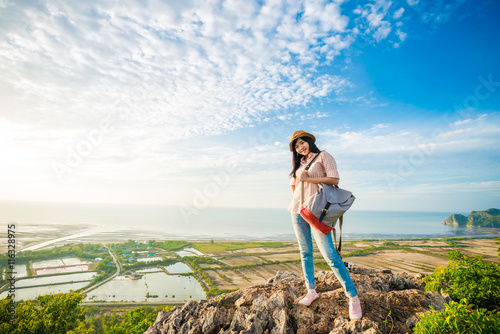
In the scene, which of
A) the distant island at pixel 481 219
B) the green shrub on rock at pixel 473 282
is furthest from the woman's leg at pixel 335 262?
the distant island at pixel 481 219

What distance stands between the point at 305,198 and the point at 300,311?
162 centimetres

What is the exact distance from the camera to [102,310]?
22.6 meters

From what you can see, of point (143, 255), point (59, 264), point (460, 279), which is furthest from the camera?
point (143, 255)

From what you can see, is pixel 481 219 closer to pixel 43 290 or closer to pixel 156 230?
pixel 156 230

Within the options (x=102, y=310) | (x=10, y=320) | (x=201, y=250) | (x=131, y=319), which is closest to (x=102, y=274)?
(x=102, y=310)

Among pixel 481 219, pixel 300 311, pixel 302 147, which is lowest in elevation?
pixel 481 219

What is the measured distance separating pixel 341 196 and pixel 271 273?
3012 centimetres

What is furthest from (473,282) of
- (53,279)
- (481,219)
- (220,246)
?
(481,219)

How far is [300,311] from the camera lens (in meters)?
3.06

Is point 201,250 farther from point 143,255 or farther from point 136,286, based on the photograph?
point 136,286

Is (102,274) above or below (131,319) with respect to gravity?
below

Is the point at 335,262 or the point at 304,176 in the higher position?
the point at 304,176

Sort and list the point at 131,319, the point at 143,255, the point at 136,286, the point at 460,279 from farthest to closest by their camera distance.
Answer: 1. the point at 143,255
2. the point at 136,286
3. the point at 131,319
4. the point at 460,279

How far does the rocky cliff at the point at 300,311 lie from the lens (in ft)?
8.95
